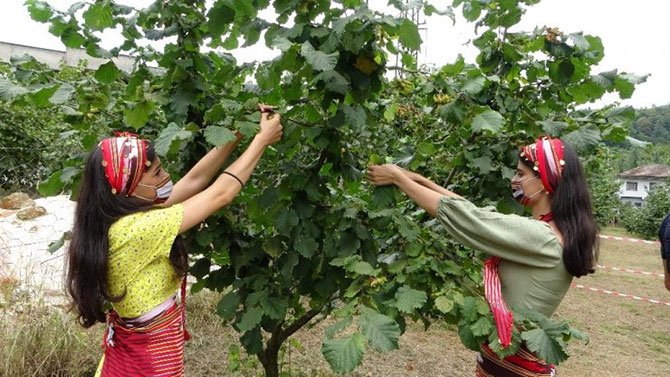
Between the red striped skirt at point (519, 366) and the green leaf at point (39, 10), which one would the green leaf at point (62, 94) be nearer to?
the green leaf at point (39, 10)

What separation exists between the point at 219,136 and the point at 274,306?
802 millimetres

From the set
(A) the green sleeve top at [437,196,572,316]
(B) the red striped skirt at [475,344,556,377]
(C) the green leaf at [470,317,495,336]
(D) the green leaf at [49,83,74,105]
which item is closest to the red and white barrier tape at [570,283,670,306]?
(B) the red striped skirt at [475,344,556,377]

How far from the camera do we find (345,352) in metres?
1.35

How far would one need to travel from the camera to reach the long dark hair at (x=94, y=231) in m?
1.74

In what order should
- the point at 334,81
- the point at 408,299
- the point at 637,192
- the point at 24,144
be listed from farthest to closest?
the point at 637,192, the point at 24,144, the point at 334,81, the point at 408,299

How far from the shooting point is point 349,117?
6.24 ft

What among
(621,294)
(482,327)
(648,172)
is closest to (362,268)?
(482,327)

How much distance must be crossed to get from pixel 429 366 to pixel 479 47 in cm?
362

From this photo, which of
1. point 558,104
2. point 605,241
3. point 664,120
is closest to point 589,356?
point 558,104

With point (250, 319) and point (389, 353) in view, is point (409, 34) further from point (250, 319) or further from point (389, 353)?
point (389, 353)

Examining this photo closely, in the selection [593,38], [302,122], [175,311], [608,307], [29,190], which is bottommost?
[29,190]

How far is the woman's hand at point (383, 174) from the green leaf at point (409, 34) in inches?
21.3

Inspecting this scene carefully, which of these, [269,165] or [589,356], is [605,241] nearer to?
[589,356]

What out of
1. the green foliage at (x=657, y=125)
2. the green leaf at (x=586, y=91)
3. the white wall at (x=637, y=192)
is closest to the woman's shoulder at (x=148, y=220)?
the green leaf at (x=586, y=91)
